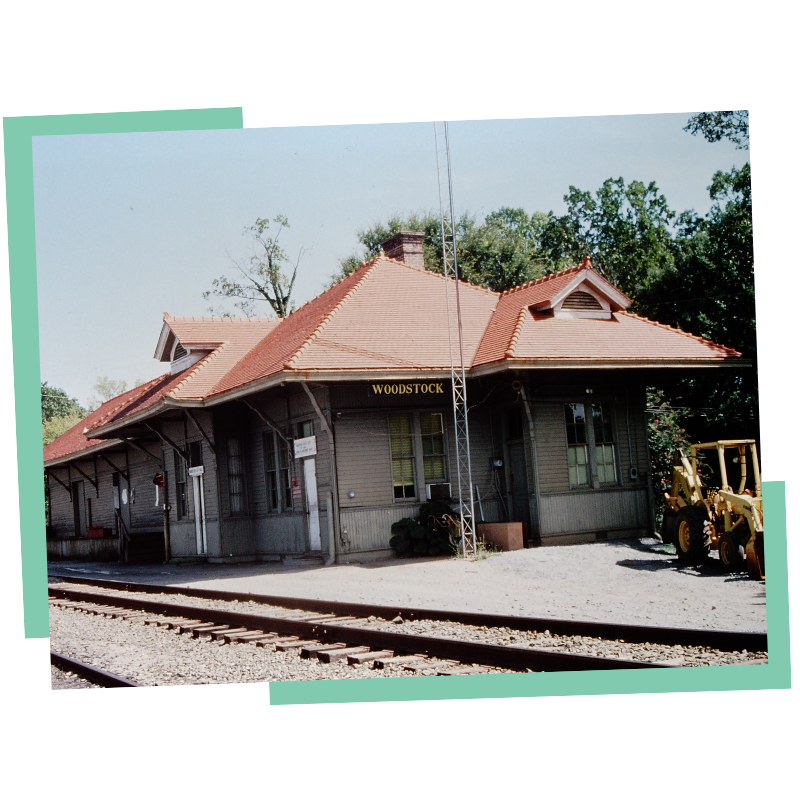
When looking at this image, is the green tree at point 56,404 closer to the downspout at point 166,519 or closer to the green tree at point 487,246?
the downspout at point 166,519

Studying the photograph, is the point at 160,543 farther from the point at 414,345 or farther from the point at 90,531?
the point at 414,345

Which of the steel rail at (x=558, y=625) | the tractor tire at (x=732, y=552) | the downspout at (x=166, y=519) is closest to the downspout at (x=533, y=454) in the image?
the tractor tire at (x=732, y=552)

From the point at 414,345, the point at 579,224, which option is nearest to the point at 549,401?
the point at 414,345

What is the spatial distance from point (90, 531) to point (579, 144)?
1993cm

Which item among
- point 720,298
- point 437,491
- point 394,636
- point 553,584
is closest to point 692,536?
point 553,584

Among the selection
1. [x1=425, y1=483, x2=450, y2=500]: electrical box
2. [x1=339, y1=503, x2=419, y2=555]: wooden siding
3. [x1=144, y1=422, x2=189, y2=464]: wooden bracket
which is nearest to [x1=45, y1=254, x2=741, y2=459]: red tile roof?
[x1=144, y1=422, x2=189, y2=464]: wooden bracket

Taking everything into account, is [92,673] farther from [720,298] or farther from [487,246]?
[487,246]

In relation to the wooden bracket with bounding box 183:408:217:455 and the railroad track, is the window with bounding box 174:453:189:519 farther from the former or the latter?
the railroad track

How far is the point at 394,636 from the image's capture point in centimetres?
861

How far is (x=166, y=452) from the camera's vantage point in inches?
896

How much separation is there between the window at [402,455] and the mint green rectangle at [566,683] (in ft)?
28.3

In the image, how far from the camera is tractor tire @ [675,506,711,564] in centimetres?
1284

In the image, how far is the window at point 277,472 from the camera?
60.9 feet

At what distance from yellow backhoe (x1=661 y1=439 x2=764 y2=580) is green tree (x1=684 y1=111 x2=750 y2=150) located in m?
3.89
